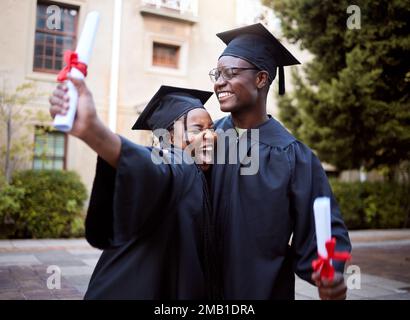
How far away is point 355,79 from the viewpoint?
888 cm

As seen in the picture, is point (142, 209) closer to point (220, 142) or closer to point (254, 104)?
point (220, 142)

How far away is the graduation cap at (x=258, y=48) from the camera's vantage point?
2057 mm

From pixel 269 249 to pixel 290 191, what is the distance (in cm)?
26

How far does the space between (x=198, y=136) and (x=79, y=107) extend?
2.25 feet

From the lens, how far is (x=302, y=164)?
6.02ft

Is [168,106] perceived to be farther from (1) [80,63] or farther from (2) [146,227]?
(1) [80,63]

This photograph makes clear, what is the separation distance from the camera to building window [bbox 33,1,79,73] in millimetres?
10570

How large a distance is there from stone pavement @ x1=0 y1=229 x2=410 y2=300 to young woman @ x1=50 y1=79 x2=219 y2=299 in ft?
12.8

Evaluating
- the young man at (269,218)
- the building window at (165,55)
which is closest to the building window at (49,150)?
the building window at (165,55)

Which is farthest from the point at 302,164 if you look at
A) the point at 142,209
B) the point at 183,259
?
the point at 142,209

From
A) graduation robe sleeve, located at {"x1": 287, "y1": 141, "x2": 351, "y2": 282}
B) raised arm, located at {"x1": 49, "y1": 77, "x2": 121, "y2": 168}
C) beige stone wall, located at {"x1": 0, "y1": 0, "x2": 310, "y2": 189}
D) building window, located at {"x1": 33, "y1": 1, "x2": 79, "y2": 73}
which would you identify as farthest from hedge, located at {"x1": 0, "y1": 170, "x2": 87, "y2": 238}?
raised arm, located at {"x1": 49, "y1": 77, "x2": 121, "y2": 168}

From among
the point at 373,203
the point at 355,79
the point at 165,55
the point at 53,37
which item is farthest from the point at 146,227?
the point at 373,203

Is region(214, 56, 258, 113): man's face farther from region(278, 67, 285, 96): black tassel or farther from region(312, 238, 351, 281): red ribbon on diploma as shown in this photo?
region(312, 238, 351, 281): red ribbon on diploma
